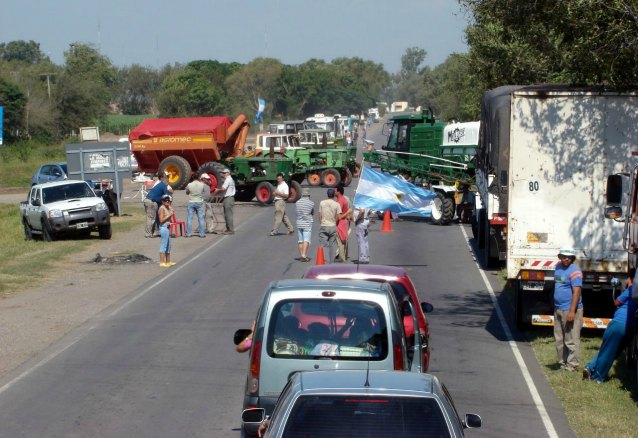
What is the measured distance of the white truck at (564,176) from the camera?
47.5 ft

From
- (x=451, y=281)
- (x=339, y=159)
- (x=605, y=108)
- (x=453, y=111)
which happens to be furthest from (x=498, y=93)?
(x=453, y=111)

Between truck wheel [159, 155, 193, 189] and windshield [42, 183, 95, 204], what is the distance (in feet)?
35.5

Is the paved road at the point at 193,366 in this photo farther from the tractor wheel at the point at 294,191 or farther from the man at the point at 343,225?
the tractor wheel at the point at 294,191

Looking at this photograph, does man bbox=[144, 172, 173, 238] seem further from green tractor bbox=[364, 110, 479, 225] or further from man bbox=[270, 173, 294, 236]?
green tractor bbox=[364, 110, 479, 225]

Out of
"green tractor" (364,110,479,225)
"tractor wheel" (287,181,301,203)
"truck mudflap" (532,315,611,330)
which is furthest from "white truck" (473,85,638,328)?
"tractor wheel" (287,181,301,203)

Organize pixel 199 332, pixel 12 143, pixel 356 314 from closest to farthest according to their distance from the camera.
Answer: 1. pixel 356 314
2. pixel 199 332
3. pixel 12 143

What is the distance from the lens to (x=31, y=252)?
27.2 metres

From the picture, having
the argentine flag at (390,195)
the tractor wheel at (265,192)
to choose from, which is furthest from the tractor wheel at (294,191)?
the argentine flag at (390,195)

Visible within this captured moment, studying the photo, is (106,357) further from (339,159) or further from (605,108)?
(339,159)

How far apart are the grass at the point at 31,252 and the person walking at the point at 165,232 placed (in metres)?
2.67

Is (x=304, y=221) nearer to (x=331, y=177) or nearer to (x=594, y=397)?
(x=594, y=397)

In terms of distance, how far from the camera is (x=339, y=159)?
45.0m

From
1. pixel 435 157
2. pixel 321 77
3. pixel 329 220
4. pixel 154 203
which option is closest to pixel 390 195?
pixel 435 157

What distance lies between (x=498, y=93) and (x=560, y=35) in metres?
5.20
